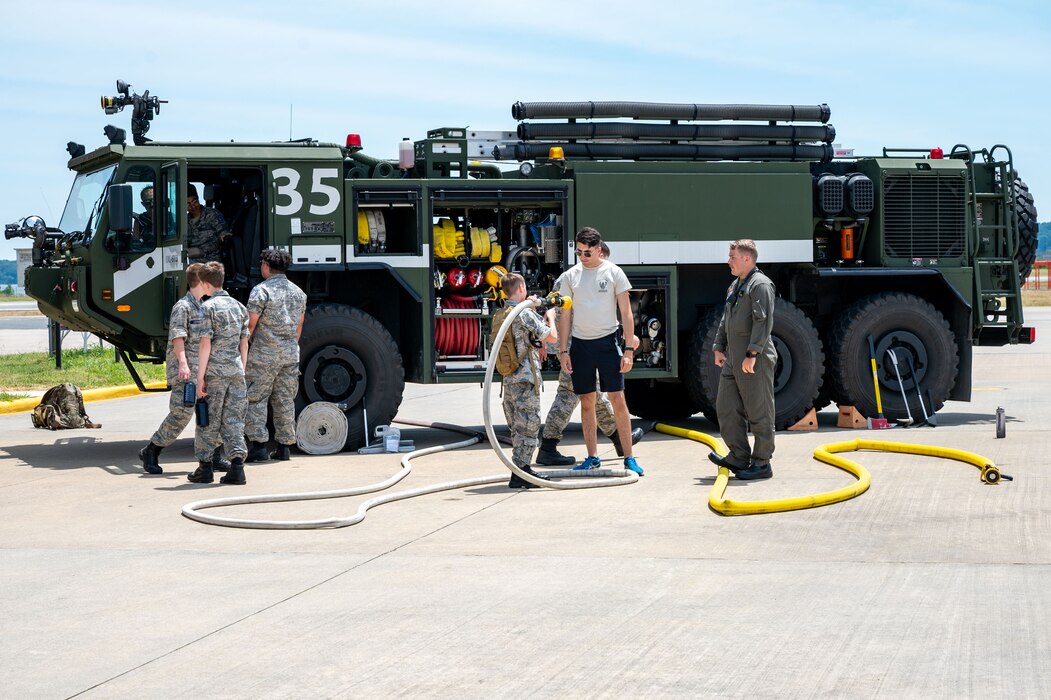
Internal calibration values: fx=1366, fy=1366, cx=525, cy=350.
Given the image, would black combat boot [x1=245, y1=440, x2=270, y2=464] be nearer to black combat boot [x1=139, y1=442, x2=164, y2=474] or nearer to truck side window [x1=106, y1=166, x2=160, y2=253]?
black combat boot [x1=139, y1=442, x2=164, y2=474]

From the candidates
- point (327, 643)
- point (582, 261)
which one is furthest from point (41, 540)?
point (582, 261)

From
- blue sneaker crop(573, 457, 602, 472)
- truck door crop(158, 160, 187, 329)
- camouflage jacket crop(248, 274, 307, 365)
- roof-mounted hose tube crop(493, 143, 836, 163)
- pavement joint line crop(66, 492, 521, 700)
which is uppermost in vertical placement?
roof-mounted hose tube crop(493, 143, 836, 163)

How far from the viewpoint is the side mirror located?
39.0 feet

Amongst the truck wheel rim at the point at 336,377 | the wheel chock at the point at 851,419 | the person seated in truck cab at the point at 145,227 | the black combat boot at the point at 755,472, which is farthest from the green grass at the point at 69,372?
the black combat boot at the point at 755,472

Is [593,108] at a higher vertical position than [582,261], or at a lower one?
higher

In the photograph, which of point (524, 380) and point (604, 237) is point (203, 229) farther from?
point (524, 380)

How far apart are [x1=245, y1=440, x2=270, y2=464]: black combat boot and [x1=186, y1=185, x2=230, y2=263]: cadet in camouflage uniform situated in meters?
1.89

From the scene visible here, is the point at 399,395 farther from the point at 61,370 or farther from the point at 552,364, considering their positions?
the point at 61,370

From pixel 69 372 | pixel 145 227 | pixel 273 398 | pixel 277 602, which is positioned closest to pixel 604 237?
pixel 273 398

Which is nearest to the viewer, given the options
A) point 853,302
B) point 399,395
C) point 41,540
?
point 41,540

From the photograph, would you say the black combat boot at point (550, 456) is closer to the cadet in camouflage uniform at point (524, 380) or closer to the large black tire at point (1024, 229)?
the cadet in camouflage uniform at point (524, 380)

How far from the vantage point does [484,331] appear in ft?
43.6

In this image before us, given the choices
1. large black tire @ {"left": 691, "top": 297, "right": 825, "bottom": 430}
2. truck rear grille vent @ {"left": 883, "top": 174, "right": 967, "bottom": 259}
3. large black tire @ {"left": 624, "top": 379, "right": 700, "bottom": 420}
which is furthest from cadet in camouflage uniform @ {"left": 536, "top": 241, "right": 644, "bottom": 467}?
truck rear grille vent @ {"left": 883, "top": 174, "right": 967, "bottom": 259}

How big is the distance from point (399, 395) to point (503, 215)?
224cm
